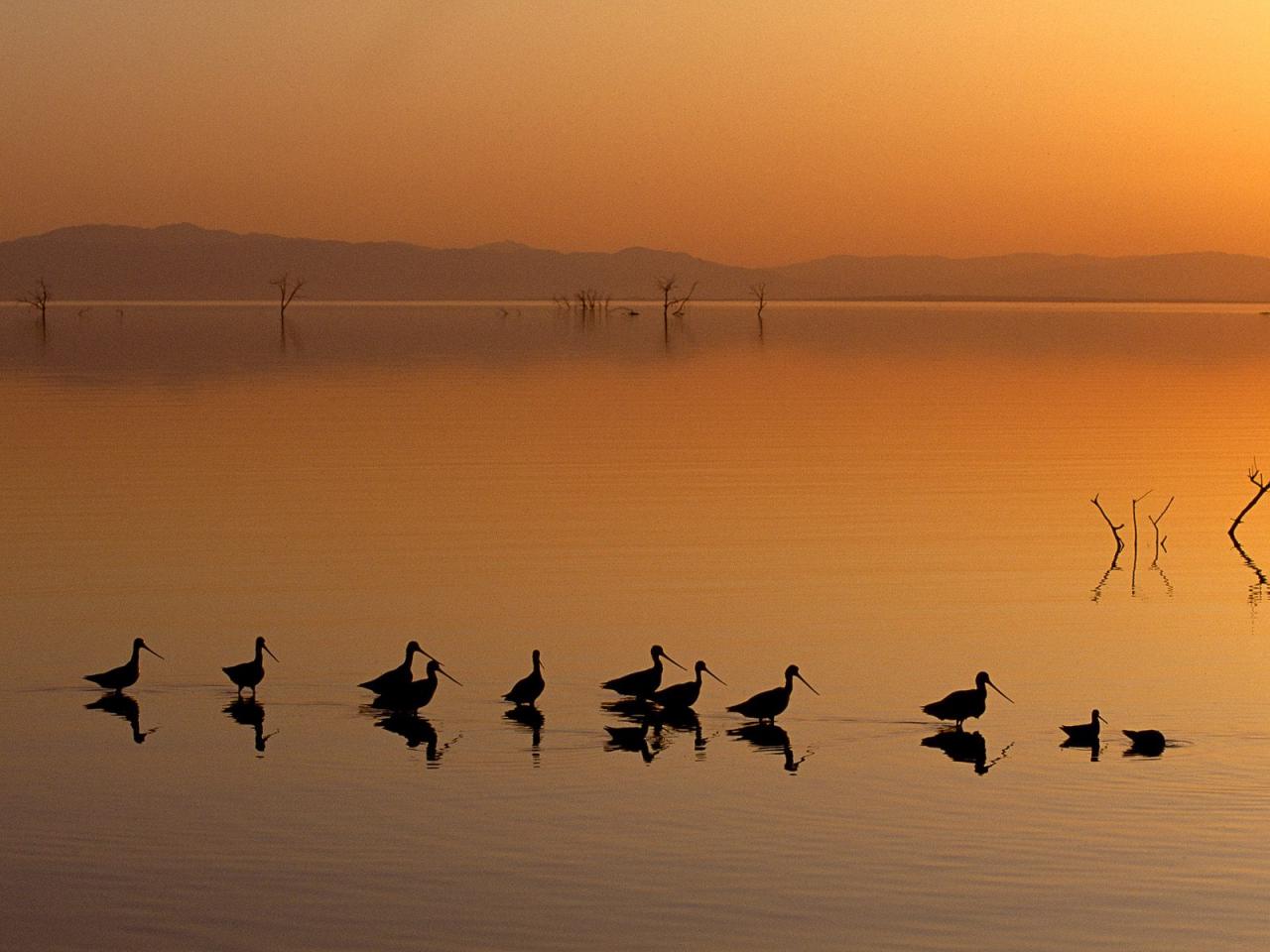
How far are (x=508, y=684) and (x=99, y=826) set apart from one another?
6.32 metres

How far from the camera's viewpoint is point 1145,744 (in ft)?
59.1

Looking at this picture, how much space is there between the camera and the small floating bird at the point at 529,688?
64.2ft

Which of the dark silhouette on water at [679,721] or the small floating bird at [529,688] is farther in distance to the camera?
the small floating bird at [529,688]

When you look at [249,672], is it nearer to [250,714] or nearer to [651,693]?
[250,714]

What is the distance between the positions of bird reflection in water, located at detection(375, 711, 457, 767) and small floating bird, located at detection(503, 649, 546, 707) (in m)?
0.98

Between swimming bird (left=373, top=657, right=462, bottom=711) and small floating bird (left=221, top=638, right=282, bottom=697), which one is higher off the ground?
small floating bird (left=221, top=638, right=282, bottom=697)

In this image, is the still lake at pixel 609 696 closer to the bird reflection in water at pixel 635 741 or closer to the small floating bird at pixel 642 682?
Result: the bird reflection in water at pixel 635 741

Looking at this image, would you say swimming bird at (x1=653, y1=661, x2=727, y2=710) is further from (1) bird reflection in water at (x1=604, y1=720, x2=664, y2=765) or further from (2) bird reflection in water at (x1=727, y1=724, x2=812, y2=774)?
(2) bird reflection in water at (x1=727, y1=724, x2=812, y2=774)

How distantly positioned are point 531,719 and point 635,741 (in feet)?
4.20

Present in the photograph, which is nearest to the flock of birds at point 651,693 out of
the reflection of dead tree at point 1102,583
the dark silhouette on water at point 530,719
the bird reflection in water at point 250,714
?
the dark silhouette on water at point 530,719

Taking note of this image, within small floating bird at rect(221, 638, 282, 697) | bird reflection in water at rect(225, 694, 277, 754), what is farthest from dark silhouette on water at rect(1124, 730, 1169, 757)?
small floating bird at rect(221, 638, 282, 697)

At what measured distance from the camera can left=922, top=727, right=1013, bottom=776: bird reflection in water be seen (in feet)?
58.4

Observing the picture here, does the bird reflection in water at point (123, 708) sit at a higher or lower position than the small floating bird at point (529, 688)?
lower

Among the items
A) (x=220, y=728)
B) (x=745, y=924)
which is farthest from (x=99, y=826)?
(x=745, y=924)
